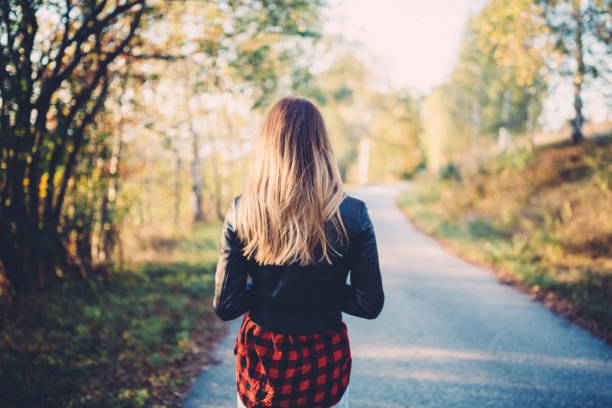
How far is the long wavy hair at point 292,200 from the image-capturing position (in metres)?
1.52

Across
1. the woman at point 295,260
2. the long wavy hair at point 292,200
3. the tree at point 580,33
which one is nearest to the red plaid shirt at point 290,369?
the woman at point 295,260

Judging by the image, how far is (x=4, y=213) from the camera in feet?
14.6

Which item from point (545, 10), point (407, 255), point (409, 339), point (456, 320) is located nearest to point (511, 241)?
point (407, 255)

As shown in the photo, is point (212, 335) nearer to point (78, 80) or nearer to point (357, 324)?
point (357, 324)

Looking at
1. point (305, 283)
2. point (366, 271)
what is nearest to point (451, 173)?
point (366, 271)

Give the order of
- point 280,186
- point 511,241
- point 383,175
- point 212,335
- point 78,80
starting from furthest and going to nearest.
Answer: point 383,175 → point 511,241 → point 78,80 → point 212,335 → point 280,186

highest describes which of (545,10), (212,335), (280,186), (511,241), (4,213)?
(545,10)

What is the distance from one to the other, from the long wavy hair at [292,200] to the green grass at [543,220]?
465 centimetres

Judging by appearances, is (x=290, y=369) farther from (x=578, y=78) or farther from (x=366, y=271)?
(x=578, y=78)

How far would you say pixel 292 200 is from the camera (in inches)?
60.1

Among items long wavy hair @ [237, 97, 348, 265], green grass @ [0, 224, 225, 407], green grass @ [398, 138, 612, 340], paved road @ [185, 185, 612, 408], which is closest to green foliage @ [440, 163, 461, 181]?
green grass @ [398, 138, 612, 340]

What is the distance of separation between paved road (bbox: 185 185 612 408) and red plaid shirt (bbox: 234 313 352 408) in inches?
69.3

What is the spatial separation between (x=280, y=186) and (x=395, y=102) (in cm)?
3633

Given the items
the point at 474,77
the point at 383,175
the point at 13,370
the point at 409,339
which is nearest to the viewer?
the point at 13,370
